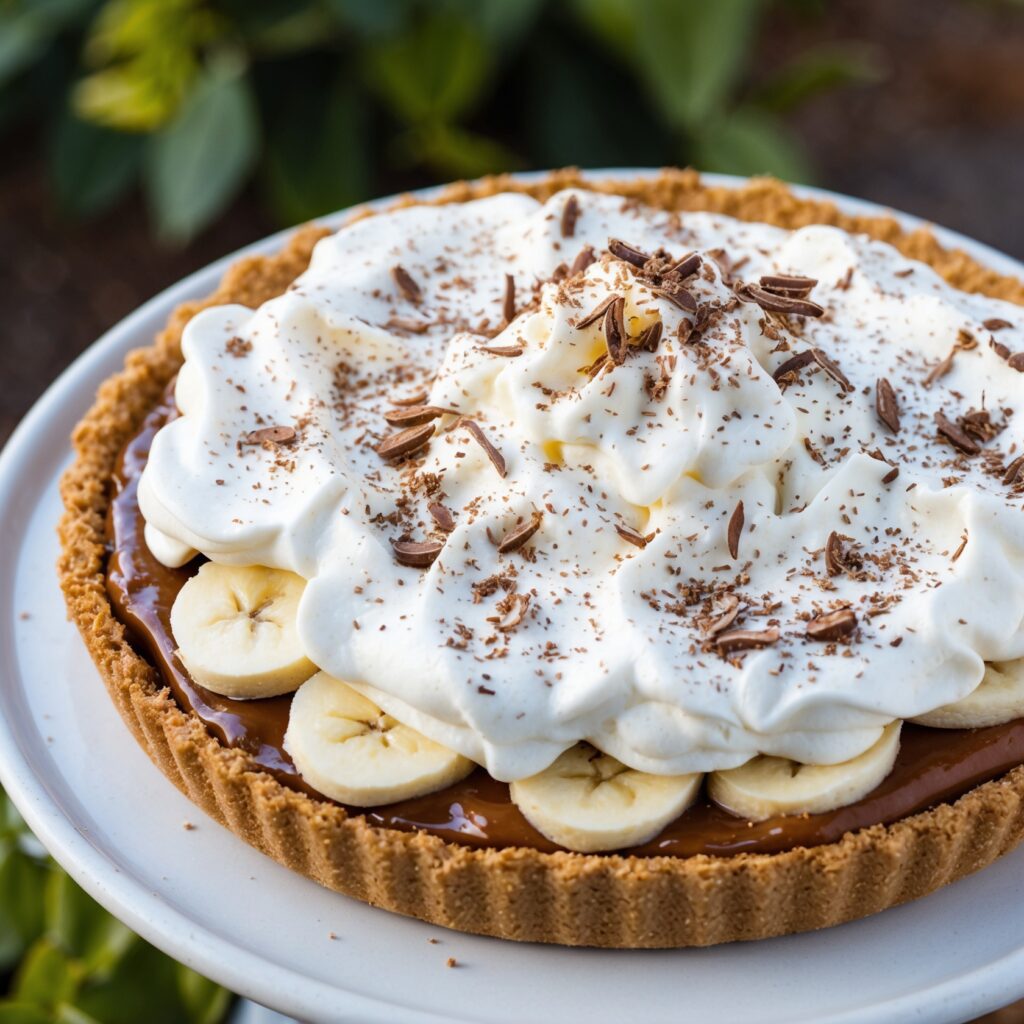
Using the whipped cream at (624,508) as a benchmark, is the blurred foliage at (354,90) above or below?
below

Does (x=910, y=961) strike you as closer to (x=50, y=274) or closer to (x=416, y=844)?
(x=416, y=844)

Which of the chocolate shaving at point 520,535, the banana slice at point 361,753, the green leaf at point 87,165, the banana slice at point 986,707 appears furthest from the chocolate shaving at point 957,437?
the green leaf at point 87,165

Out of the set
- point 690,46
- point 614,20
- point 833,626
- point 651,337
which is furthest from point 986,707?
point 614,20

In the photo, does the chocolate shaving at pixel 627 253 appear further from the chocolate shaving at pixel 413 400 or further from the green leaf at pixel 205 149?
the green leaf at pixel 205 149

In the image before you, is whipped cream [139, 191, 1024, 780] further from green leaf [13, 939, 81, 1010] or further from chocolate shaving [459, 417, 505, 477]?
green leaf [13, 939, 81, 1010]

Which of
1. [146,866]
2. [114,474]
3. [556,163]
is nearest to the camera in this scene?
[146,866]

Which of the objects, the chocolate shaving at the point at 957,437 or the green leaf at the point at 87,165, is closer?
the chocolate shaving at the point at 957,437

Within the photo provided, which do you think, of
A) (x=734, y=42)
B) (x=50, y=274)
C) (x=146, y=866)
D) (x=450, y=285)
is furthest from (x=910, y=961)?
(x=50, y=274)
